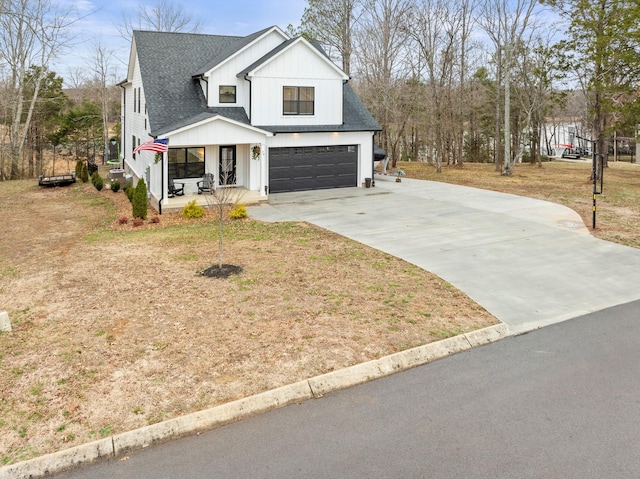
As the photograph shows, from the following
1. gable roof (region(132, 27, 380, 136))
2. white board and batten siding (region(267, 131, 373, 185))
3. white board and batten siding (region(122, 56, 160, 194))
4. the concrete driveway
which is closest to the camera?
the concrete driveway

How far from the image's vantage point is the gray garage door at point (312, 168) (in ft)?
71.2

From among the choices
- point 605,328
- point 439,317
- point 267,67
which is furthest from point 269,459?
point 267,67

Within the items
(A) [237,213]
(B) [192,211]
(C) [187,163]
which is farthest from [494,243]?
(C) [187,163]

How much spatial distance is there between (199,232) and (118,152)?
2206cm

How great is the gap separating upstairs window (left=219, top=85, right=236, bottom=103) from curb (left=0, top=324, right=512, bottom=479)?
17104 mm

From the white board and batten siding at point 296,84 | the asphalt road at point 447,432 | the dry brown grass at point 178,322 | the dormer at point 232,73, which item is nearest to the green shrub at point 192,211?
the dry brown grass at point 178,322

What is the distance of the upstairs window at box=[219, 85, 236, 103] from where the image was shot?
69.2 feet

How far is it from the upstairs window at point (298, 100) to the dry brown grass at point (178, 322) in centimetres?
985

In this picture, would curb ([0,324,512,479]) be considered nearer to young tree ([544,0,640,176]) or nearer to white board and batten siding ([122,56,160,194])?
white board and batten siding ([122,56,160,194])

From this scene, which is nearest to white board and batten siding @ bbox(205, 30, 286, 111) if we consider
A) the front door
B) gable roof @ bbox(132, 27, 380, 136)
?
gable roof @ bbox(132, 27, 380, 136)

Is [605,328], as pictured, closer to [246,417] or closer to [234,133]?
[246,417]

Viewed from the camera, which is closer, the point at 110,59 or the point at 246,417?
the point at 246,417

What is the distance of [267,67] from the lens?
20625mm

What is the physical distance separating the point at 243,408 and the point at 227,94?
59.8 ft
